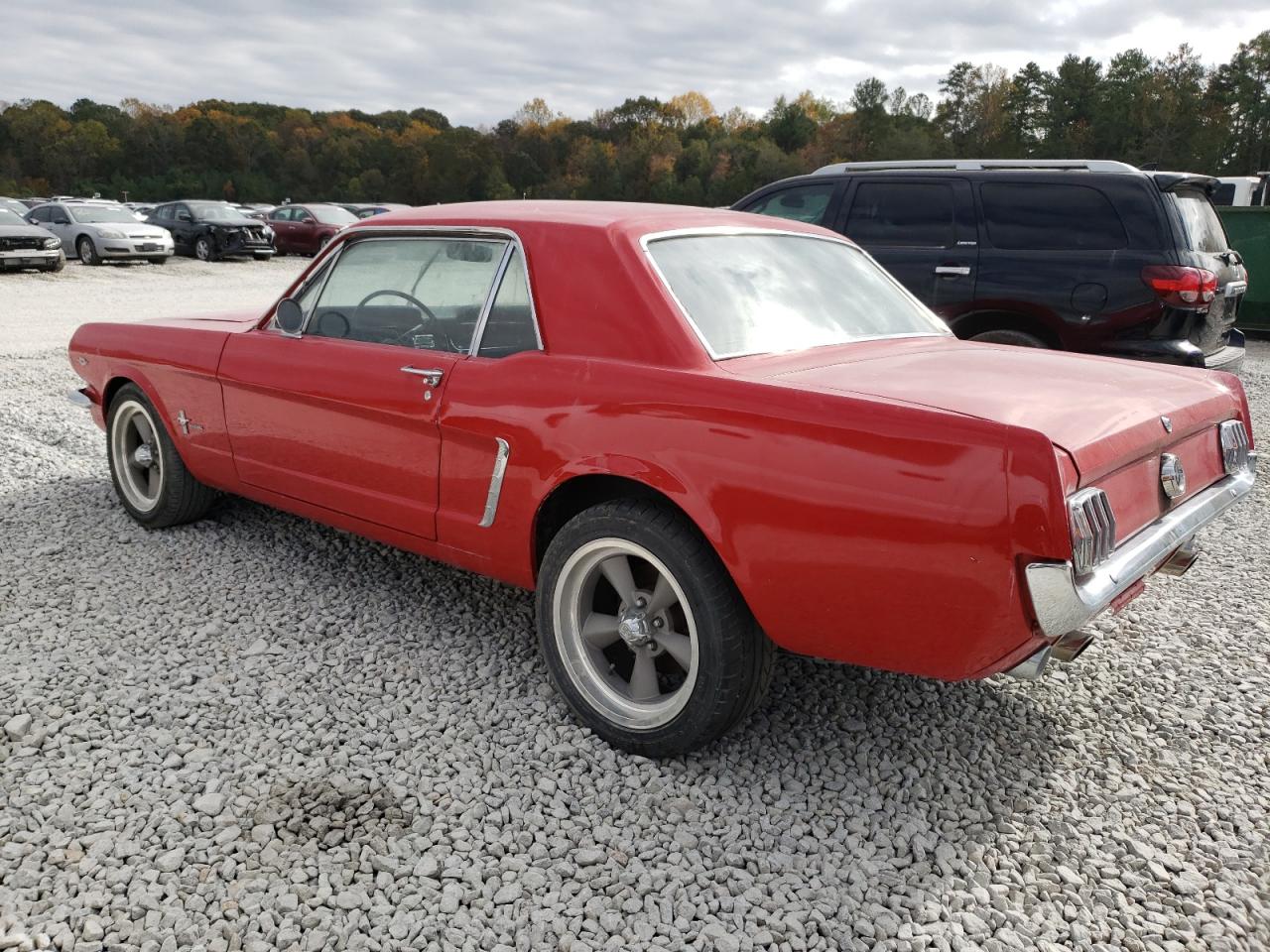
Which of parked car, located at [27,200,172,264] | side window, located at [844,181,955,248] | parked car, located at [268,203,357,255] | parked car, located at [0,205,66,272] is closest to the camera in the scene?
side window, located at [844,181,955,248]

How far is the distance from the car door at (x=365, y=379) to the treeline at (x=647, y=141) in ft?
171

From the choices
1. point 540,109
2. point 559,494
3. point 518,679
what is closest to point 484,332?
point 559,494

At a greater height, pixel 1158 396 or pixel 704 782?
pixel 1158 396

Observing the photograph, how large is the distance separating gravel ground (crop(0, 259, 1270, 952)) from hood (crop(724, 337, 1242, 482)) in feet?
3.13

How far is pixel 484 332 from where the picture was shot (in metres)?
3.11

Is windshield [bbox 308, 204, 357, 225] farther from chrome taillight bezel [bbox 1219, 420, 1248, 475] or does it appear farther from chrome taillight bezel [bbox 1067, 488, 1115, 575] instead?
chrome taillight bezel [bbox 1067, 488, 1115, 575]

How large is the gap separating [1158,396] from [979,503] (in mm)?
1008

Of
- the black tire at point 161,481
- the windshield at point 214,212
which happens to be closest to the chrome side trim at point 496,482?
the black tire at point 161,481

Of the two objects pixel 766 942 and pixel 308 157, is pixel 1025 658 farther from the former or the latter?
pixel 308 157

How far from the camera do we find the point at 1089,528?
215 centimetres

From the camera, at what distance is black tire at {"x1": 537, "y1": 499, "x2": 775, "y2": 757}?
2.54 m

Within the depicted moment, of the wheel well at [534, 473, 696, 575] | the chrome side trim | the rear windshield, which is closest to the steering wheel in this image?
the chrome side trim

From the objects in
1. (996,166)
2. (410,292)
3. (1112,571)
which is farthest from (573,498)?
(996,166)

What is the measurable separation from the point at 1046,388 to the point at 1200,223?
16.8 ft
